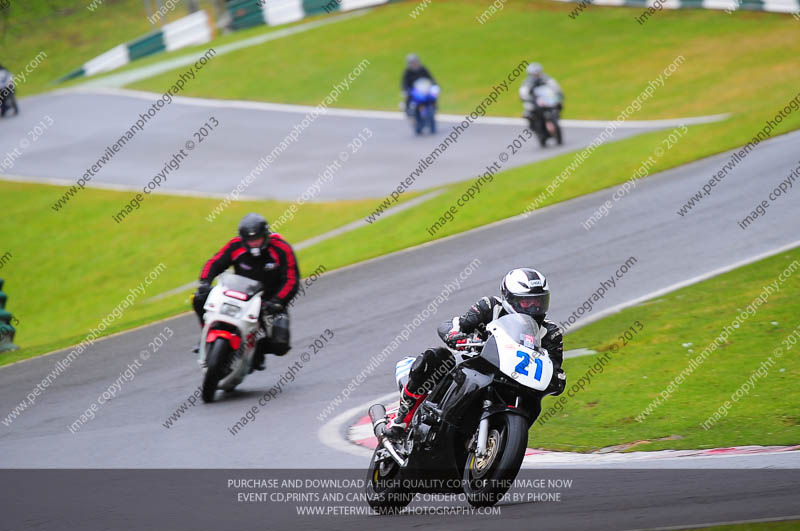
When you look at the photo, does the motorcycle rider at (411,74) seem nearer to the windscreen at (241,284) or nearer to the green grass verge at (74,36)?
the green grass verge at (74,36)

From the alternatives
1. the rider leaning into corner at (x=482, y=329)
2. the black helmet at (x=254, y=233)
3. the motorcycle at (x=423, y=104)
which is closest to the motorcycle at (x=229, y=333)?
the black helmet at (x=254, y=233)

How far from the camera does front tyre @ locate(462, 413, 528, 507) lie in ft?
21.6

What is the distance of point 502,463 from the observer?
6.57m

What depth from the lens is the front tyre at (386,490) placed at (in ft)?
24.0

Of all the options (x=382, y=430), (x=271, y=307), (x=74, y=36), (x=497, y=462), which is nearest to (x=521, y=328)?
(x=497, y=462)

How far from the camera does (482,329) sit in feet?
25.2

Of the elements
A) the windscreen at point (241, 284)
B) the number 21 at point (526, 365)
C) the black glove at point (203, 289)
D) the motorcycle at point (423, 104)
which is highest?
the number 21 at point (526, 365)

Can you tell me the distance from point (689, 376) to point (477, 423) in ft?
14.4

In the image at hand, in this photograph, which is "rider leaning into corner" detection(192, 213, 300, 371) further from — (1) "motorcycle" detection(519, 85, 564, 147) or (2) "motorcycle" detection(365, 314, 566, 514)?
(1) "motorcycle" detection(519, 85, 564, 147)

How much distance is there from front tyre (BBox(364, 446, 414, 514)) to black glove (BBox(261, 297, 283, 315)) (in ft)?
13.8

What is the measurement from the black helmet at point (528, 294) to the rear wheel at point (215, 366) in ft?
14.1

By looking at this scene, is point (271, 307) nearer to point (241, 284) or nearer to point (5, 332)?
point (241, 284)

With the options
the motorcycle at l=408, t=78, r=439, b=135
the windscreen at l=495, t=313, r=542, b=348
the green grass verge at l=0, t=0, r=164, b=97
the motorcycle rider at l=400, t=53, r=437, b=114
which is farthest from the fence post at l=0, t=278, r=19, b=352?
the green grass verge at l=0, t=0, r=164, b=97

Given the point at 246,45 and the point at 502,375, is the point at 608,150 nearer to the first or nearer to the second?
the point at 502,375
